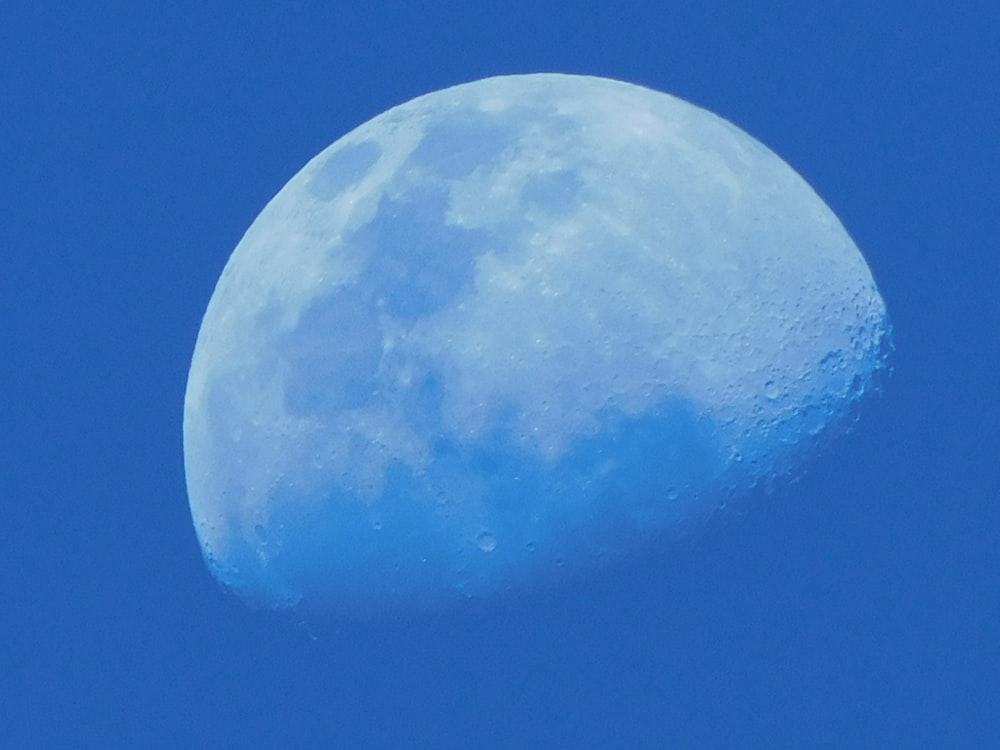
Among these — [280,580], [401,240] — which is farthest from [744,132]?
[280,580]

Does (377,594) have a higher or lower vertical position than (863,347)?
lower

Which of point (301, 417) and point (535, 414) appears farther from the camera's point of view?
point (301, 417)

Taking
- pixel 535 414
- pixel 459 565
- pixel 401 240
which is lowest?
pixel 459 565

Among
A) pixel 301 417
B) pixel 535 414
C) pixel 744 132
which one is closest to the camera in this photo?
pixel 535 414

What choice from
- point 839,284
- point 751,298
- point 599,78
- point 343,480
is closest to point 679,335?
point 751,298

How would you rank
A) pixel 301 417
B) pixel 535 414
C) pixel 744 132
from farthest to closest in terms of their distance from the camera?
1. pixel 744 132
2. pixel 301 417
3. pixel 535 414

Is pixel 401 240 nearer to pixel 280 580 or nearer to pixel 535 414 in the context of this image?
A: pixel 535 414

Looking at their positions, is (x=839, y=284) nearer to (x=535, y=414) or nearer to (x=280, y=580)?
(x=535, y=414)
